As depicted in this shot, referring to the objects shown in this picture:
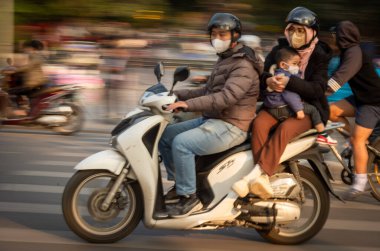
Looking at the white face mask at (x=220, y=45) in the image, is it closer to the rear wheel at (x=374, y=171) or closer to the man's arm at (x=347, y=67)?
the man's arm at (x=347, y=67)

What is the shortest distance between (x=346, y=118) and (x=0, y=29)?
913cm

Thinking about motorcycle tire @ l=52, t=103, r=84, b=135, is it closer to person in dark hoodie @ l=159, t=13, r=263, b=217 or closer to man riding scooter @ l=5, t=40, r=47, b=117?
man riding scooter @ l=5, t=40, r=47, b=117

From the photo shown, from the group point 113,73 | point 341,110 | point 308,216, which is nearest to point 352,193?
point 341,110

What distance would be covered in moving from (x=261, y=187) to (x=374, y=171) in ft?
7.76

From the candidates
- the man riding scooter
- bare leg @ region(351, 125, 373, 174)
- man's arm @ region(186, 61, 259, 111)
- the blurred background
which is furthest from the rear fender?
the man riding scooter

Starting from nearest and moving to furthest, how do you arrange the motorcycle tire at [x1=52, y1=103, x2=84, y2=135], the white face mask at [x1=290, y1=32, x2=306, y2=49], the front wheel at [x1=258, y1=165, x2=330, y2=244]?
the front wheel at [x1=258, y1=165, x2=330, y2=244]
the white face mask at [x1=290, y1=32, x2=306, y2=49]
the motorcycle tire at [x1=52, y1=103, x2=84, y2=135]

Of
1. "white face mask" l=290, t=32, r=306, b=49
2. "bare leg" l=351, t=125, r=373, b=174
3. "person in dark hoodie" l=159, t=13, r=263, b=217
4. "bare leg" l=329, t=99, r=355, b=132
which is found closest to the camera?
"person in dark hoodie" l=159, t=13, r=263, b=217

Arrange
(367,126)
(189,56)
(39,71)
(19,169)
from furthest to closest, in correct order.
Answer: (189,56) < (39,71) < (19,169) < (367,126)

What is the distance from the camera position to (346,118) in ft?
23.1

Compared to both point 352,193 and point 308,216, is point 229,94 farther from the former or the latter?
point 352,193

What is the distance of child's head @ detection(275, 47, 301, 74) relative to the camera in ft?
17.0

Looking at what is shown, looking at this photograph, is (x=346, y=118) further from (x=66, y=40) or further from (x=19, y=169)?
(x=66, y=40)

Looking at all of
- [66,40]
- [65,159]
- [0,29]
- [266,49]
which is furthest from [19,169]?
[66,40]

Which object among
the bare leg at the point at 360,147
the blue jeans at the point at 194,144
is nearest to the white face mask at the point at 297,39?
the blue jeans at the point at 194,144
